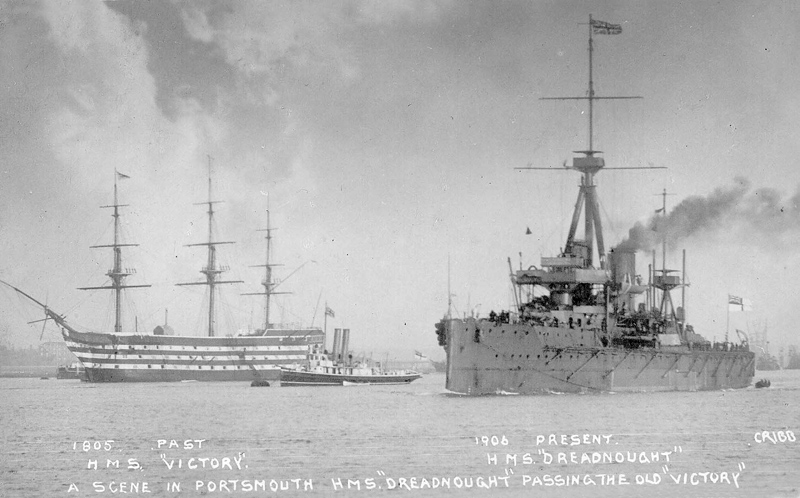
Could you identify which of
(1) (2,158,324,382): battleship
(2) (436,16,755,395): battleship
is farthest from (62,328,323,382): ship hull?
(2) (436,16,755,395): battleship

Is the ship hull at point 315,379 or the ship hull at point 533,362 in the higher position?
the ship hull at point 533,362

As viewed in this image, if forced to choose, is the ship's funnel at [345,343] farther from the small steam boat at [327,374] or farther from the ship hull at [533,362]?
the ship hull at [533,362]

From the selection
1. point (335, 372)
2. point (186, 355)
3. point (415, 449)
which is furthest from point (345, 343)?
point (415, 449)

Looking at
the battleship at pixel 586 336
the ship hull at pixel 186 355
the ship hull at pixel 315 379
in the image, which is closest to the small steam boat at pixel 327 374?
the ship hull at pixel 315 379

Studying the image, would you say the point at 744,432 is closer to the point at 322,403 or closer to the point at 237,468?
the point at 237,468

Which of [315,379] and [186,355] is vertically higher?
[186,355]

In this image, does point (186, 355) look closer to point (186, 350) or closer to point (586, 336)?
point (186, 350)

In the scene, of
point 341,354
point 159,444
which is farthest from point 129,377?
point 159,444
